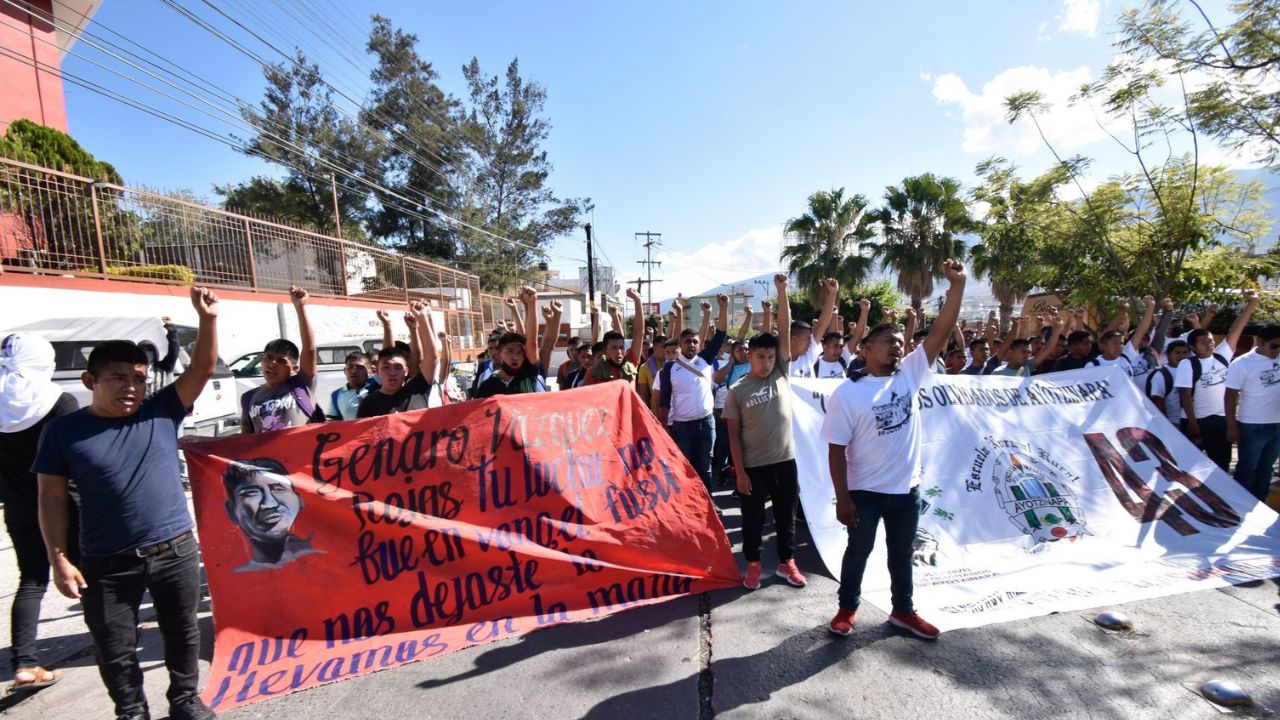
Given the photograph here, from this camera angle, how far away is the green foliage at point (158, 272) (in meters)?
10.6

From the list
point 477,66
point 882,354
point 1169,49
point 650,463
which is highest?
point 477,66

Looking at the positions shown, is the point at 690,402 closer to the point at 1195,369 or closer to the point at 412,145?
the point at 1195,369

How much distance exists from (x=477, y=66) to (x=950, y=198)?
28267 mm

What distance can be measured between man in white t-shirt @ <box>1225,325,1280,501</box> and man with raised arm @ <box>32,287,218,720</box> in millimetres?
7169

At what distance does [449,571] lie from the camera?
3461 millimetres

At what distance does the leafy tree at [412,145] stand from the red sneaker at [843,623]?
3122 centimetres

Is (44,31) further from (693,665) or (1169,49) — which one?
(1169,49)

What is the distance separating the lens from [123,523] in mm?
2488

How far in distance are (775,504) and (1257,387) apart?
418 centimetres

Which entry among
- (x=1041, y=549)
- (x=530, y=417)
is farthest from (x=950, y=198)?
(x=530, y=417)

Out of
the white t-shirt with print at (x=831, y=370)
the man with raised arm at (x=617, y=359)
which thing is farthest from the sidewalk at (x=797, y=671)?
the white t-shirt with print at (x=831, y=370)

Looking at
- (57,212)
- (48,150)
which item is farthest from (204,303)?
(48,150)

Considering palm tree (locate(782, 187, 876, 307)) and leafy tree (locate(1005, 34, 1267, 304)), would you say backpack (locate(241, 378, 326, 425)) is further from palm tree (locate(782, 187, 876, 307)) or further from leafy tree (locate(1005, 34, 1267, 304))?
palm tree (locate(782, 187, 876, 307))

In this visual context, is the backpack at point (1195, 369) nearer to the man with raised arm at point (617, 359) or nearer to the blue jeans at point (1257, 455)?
the blue jeans at point (1257, 455)
